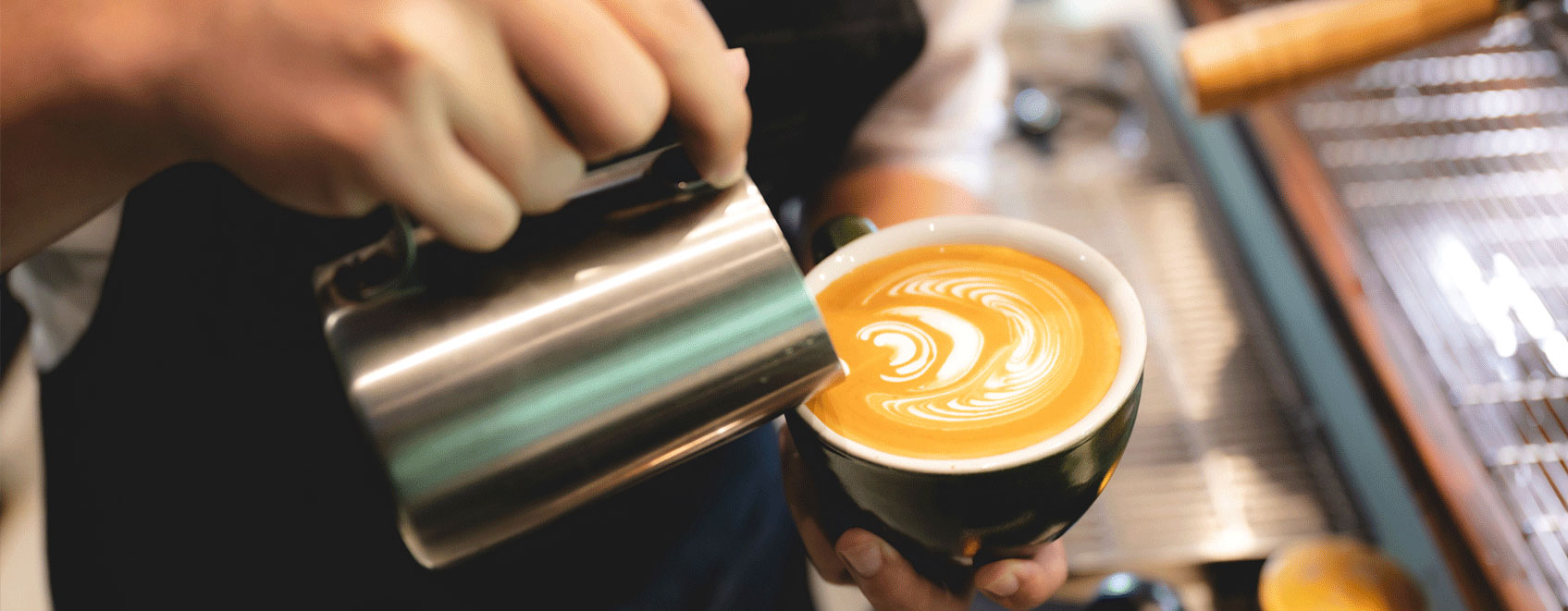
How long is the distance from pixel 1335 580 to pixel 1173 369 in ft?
1.18

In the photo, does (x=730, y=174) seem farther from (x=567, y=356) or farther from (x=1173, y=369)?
(x=1173, y=369)

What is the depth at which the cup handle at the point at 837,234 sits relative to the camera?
1.92 feet

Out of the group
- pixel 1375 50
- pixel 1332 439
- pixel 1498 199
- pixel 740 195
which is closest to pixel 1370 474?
pixel 1332 439

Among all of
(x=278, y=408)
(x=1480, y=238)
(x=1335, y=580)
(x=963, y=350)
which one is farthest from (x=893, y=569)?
(x=1480, y=238)

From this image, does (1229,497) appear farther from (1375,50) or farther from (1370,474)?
(1375,50)

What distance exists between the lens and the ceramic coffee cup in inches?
17.4

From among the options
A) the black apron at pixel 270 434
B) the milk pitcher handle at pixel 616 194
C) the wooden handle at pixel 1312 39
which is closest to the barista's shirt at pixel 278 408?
the black apron at pixel 270 434

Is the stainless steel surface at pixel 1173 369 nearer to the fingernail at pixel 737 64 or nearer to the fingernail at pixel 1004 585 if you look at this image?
the fingernail at pixel 1004 585

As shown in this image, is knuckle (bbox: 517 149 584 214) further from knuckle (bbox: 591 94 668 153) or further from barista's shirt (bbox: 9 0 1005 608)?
barista's shirt (bbox: 9 0 1005 608)

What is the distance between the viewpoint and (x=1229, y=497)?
111 cm

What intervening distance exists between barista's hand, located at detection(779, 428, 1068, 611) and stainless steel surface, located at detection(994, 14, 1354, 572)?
0.51 m

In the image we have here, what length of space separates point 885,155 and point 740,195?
22.4 inches

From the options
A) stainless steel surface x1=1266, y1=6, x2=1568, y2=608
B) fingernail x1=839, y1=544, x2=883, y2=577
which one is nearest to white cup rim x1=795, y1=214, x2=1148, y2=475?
fingernail x1=839, y1=544, x2=883, y2=577

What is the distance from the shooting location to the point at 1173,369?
124 centimetres
